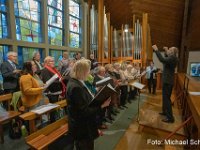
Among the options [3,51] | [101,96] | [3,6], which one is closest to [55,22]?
[3,6]

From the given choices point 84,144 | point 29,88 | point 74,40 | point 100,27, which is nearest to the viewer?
point 84,144

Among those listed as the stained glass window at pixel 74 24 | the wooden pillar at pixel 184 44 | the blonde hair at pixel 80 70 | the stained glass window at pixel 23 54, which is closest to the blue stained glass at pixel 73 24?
the stained glass window at pixel 74 24

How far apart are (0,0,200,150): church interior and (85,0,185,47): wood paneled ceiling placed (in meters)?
0.04

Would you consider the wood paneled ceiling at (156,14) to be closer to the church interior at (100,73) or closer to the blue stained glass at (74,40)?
the church interior at (100,73)

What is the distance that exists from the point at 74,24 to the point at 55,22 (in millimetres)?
1071

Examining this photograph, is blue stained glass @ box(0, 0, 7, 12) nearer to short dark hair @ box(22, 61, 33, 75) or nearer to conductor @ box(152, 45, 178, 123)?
short dark hair @ box(22, 61, 33, 75)

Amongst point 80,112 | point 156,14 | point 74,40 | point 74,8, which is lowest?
point 80,112

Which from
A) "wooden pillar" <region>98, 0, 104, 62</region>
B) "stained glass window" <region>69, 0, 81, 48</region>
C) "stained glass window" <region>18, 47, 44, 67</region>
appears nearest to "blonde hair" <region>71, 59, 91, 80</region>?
"stained glass window" <region>18, 47, 44, 67</region>

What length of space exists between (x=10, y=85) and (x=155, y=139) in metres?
2.71

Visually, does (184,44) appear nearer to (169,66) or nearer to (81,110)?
(169,66)

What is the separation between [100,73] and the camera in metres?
3.26

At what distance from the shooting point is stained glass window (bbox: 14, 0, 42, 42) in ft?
14.5

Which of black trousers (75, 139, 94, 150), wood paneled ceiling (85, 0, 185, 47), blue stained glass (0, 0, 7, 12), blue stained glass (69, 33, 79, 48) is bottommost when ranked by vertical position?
black trousers (75, 139, 94, 150)

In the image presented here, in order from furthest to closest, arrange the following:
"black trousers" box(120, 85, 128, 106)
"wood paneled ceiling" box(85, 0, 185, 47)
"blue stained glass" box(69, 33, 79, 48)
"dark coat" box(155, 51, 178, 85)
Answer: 1. "blue stained glass" box(69, 33, 79, 48)
2. "wood paneled ceiling" box(85, 0, 185, 47)
3. "black trousers" box(120, 85, 128, 106)
4. "dark coat" box(155, 51, 178, 85)
